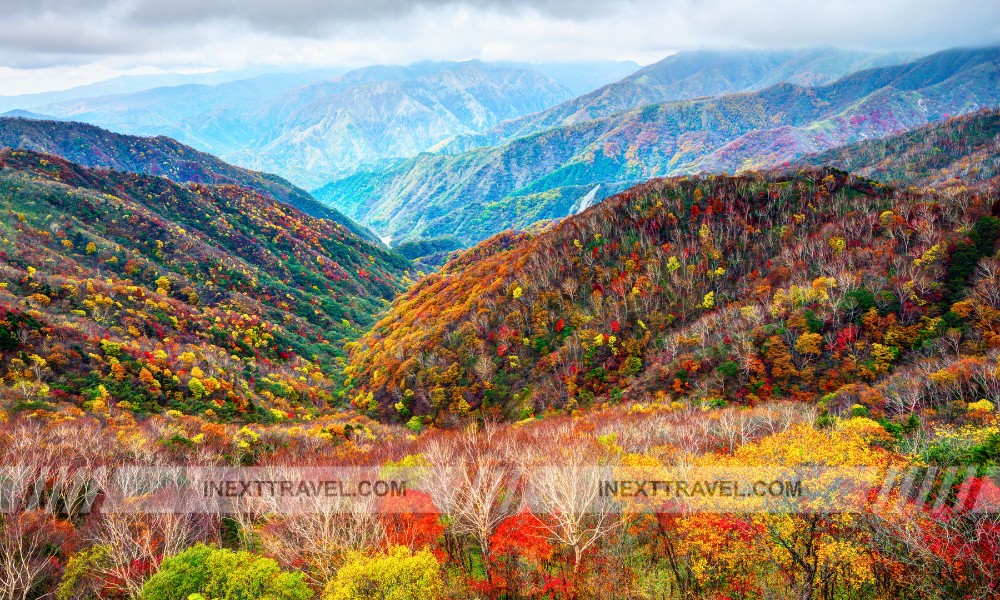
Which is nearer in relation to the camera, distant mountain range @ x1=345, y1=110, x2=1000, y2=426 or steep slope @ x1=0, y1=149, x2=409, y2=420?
distant mountain range @ x1=345, y1=110, x2=1000, y2=426

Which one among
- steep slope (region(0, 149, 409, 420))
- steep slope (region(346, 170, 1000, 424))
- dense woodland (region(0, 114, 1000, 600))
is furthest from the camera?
steep slope (region(0, 149, 409, 420))

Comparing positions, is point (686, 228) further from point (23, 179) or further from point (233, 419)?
point (23, 179)

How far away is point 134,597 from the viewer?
90.1 feet

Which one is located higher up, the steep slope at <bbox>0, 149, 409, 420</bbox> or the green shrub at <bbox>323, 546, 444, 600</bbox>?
the steep slope at <bbox>0, 149, 409, 420</bbox>

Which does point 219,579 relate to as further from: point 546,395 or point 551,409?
point 546,395

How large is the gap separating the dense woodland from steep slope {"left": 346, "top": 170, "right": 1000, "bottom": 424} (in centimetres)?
54

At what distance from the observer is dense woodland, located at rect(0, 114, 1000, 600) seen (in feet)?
98.9

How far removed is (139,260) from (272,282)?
156 ft

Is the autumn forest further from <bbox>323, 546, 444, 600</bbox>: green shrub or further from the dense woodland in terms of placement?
the dense woodland

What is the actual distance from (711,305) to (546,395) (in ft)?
136

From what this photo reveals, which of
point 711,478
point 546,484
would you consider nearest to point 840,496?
point 711,478

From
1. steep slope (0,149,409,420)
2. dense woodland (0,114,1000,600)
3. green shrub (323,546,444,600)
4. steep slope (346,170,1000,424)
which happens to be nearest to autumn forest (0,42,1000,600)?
green shrub (323,546,444,600)

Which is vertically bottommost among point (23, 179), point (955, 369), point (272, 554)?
point (272, 554)

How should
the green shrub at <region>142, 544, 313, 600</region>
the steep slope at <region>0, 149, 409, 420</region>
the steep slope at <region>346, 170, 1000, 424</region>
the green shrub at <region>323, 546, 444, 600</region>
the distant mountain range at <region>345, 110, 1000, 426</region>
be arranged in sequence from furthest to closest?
the steep slope at <region>0, 149, 409, 420</region>
the distant mountain range at <region>345, 110, 1000, 426</region>
the steep slope at <region>346, 170, 1000, 424</region>
the green shrub at <region>323, 546, 444, 600</region>
the green shrub at <region>142, 544, 313, 600</region>
